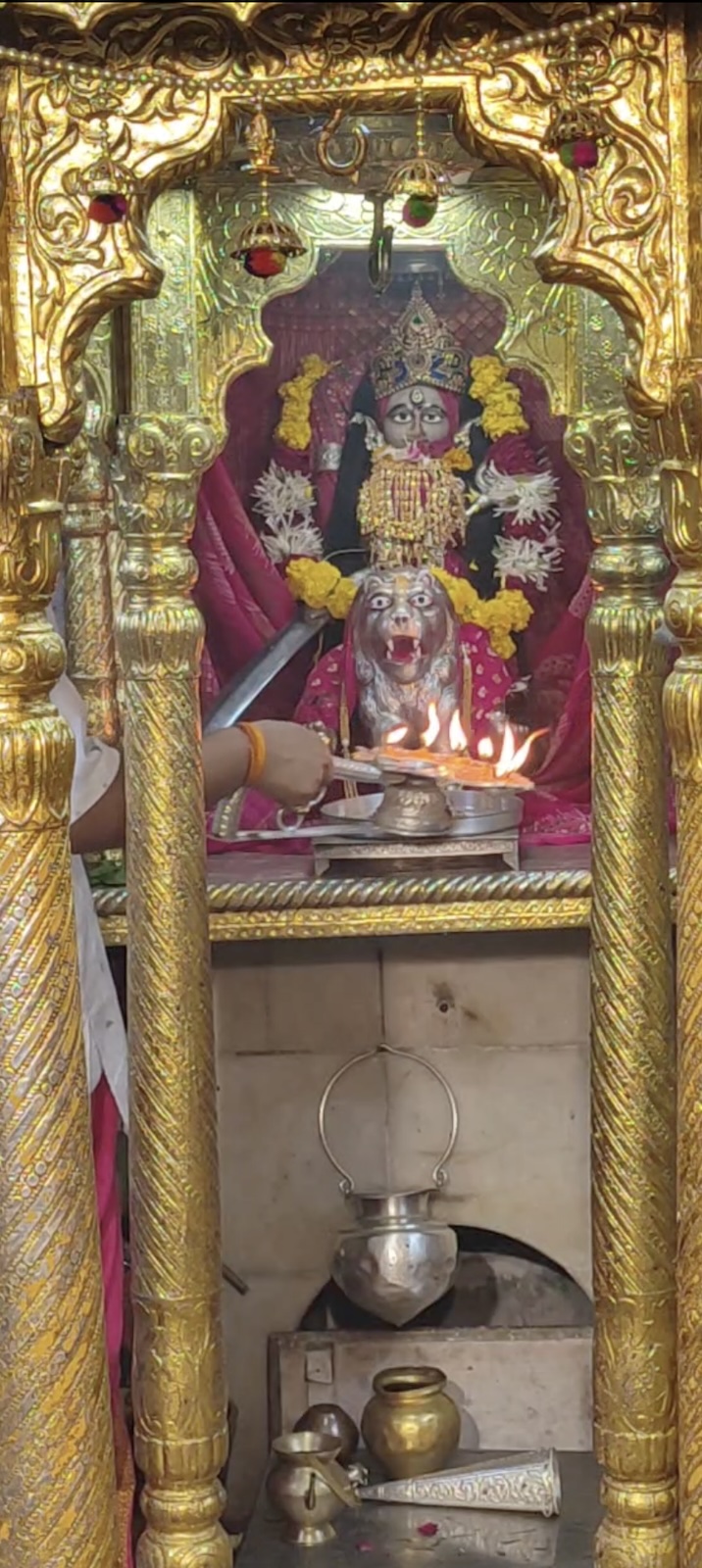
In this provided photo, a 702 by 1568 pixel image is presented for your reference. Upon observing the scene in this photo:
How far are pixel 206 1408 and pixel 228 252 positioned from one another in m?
2.05

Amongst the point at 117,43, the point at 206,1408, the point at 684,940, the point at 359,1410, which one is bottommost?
the point at 359,1410

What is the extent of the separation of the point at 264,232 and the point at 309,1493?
8.52 ft

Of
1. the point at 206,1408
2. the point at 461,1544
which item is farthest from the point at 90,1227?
the point at 461,1544

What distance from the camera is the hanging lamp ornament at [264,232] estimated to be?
2.86 m

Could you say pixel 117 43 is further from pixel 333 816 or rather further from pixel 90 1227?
pixel 333 816

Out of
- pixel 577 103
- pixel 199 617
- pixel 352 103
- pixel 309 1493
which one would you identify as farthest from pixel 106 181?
pixel 309 1493

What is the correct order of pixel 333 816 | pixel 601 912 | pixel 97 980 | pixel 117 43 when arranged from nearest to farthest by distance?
pixel 117 43, pixel 601 912, pixel 97 980, pixel 333 816

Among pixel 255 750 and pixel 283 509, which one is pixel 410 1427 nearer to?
pixel 255 750

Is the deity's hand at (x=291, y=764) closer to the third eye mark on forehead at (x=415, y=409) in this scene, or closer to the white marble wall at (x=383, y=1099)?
the white marble wall at (x=383, y=1099)

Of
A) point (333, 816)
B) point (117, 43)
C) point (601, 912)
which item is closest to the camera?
point (117, 43)

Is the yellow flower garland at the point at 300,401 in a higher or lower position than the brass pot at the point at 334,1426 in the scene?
higher

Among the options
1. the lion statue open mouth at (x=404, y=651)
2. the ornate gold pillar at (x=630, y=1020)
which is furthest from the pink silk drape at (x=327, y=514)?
the ornate gold pillar at (x=630, y=1020)

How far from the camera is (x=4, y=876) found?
9.52ft

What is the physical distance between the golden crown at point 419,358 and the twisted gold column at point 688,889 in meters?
2.30
